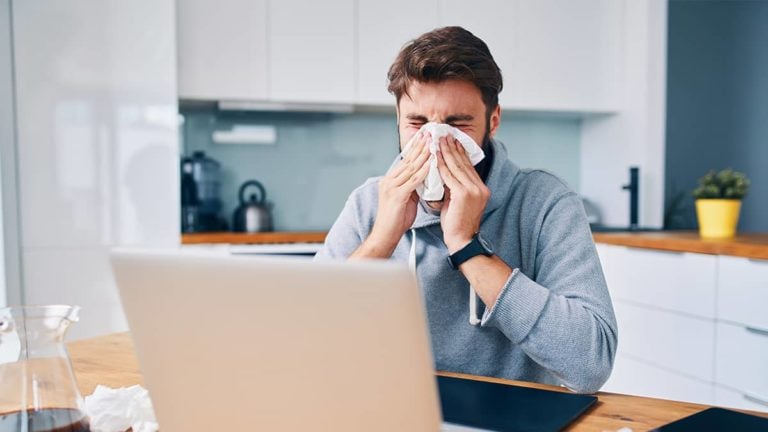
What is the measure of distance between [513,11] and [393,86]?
7.51 ft

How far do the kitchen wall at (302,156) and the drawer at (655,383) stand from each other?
1.14m

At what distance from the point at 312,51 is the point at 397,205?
6.75ft

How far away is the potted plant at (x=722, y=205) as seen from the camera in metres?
2.58

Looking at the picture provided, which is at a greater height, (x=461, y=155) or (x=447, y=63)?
(x=447, y=63)

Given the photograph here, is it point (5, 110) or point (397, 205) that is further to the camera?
point (5, 110)

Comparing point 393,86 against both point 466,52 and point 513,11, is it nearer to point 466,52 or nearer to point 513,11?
point 466,52

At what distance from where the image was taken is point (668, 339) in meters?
2.42

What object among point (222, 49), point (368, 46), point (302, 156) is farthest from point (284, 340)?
point (302, 156)

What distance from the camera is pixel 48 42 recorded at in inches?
102

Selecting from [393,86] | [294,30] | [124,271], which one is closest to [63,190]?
[294,30]

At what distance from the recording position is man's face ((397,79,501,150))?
1.20m

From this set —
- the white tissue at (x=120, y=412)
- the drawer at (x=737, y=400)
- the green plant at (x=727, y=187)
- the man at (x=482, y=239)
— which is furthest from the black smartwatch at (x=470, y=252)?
the green plant at (x=727, y=187)

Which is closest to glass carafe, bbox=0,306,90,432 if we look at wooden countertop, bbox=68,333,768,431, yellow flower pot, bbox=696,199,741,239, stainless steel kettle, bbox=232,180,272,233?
wooden countertop, bbox=68,333,768,431

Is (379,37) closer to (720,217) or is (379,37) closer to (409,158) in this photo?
(720,217)
